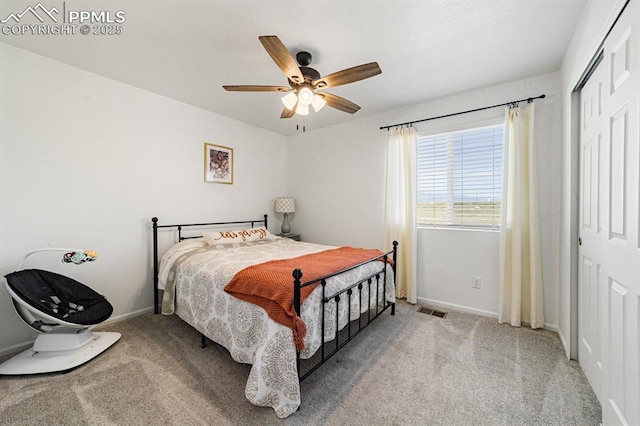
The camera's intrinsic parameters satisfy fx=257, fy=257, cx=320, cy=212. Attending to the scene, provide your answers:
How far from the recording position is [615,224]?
4.36 ft

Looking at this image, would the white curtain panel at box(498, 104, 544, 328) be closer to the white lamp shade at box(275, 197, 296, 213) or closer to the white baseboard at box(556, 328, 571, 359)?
the white baseboard at box(556, 328, 571, 359)

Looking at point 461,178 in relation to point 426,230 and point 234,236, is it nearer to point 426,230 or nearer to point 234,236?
point 426,230

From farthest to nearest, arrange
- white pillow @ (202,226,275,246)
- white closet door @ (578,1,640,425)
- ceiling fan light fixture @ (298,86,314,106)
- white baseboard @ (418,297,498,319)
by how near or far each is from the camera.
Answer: white pillow @ (202,226,275,246)
white baseboard @ (418,297,498,319)
ceiling fan light fixture @ (298,86,314,106)
white closet door @ (578,1,640,425)

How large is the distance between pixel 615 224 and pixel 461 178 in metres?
1.86

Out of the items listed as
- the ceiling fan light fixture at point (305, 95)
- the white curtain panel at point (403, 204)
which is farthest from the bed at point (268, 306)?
the ceiling fan light fixture at point (305, 95)

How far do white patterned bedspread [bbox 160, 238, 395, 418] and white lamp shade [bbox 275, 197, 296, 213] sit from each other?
1383mm

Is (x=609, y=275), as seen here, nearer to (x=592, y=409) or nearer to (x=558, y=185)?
(x=592, y=409)

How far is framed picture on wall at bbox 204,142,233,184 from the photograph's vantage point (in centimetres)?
357

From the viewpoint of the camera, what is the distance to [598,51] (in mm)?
1548

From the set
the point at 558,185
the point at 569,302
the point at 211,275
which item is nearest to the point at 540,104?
the point at 558,185

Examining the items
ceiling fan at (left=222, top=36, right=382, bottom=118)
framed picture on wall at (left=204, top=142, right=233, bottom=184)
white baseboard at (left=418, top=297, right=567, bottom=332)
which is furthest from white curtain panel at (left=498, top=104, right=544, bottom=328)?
framed picture on wall at (left=204, top=142, right=233, bottom=184)

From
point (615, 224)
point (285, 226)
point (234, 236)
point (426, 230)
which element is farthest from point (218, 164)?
point (615, 224)

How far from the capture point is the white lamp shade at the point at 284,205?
4402 mm

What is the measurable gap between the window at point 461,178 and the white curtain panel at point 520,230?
18cm
